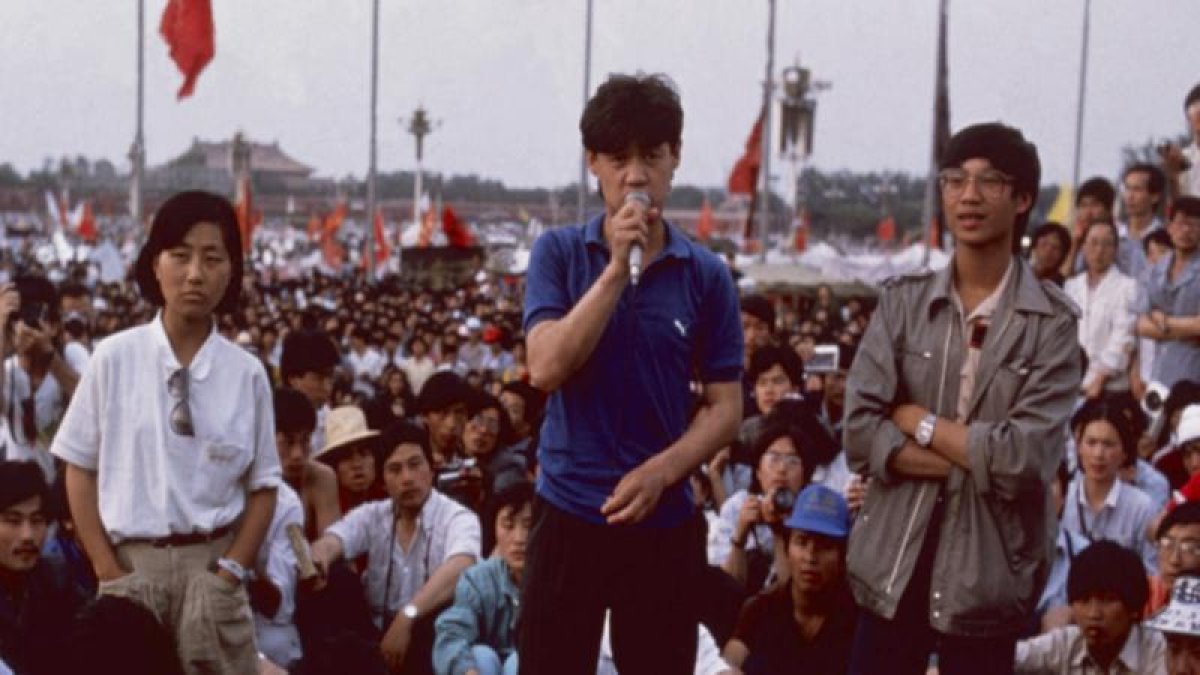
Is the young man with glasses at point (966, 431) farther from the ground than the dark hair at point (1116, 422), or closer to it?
farther from the ground

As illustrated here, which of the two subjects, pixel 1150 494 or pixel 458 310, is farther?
pixel 458 310

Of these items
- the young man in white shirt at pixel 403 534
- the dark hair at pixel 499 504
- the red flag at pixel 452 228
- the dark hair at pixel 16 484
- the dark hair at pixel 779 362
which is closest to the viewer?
the dark hair at pixel 16 484

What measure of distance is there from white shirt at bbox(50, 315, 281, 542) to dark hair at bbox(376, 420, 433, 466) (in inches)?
96.2

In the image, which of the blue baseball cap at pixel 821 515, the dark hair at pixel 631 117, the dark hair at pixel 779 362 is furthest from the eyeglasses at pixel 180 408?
the dark hair at pixel 779 362

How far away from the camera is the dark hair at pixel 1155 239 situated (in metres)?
9.41

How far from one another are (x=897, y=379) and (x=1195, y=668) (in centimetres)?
198

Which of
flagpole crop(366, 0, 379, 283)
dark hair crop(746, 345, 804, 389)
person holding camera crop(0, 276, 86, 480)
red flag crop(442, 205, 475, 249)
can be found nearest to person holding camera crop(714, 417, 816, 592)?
dark hair crop(746, 345, 804, 389)

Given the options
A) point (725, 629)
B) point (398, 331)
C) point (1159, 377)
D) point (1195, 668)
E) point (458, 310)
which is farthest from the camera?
point (458, 310)

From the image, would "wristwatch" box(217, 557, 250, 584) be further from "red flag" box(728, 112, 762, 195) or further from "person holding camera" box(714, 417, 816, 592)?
"red flag" box(728, 112, 762, 195)

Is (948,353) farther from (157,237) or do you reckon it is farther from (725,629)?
(725,629)

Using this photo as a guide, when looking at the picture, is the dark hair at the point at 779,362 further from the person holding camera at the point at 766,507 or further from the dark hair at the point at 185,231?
the dark hair at the point at 185,231

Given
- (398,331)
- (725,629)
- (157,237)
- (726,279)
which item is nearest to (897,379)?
(726,279)

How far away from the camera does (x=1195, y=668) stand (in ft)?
16.6

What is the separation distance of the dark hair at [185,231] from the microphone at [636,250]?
4.72 ft
